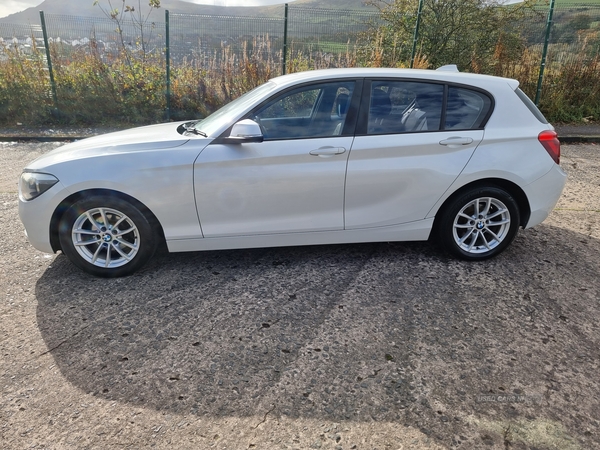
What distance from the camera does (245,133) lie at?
A: 3.78 meters

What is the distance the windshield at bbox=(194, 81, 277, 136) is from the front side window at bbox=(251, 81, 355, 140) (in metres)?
0.15

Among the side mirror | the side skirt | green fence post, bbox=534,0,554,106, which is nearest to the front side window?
the side mirror

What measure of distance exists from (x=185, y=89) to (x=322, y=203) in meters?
8.48

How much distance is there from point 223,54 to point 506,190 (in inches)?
347

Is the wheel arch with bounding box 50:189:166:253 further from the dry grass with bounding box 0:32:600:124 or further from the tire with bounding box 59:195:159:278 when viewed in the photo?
the dry grass with bounding box 0:32:600:124

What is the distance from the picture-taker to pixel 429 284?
3.97 meters

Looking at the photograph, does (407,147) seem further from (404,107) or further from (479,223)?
(479,223)

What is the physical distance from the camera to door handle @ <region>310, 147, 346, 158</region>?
12.9 feet

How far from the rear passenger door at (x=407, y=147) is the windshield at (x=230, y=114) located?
2.91ft

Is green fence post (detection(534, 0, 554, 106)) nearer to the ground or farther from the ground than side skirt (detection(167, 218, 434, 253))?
farther from the ground

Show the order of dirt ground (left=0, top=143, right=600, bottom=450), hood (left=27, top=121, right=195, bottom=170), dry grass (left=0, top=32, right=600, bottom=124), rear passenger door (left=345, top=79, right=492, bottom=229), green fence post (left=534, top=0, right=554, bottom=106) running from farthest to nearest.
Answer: dry grass (left=0, top=32, right=600, bottom=124), green fence post (left=534, top=0, right=554, bottom=106), rear passenger door (left=345, top=79, right=492, bottom=229), hood (left=27, top=121, right=195, bottom=170), dirt ground (left=0, top=143, right=600, bottom=450)

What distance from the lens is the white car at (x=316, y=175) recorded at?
12.6 ft

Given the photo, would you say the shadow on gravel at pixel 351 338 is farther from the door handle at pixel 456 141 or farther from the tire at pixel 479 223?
the door handle at pixel 456 141

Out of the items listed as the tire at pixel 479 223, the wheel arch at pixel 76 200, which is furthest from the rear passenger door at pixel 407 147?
the wheel arch at pixel 76 200
